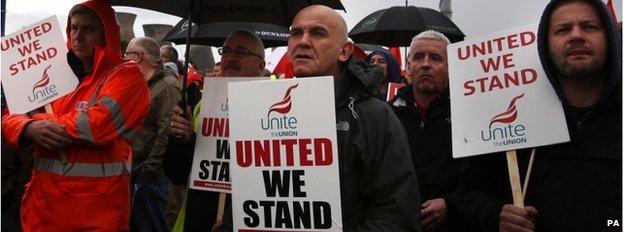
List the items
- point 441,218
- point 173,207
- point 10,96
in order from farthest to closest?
point 173,207, point 10,96, point 441,218

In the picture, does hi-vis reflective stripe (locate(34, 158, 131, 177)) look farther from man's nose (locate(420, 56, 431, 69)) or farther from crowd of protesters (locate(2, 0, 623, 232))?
man's nose (locate(420, 56, 431, 69))

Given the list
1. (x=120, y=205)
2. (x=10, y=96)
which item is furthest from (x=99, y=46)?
(x=120, y=205)

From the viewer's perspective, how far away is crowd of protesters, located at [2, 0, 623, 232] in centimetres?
310

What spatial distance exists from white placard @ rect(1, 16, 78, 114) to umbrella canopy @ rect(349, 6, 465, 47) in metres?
4.33

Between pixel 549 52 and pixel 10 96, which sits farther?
pixel 10 96

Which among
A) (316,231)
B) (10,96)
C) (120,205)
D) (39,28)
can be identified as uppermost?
(39,28)

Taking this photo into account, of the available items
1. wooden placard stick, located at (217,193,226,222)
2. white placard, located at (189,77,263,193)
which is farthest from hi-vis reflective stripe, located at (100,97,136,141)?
wooden placard stick, located at (217,193,226,222)

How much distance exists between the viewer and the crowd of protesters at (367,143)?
10.2ft

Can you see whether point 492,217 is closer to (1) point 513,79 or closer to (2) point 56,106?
(1) point 513,79

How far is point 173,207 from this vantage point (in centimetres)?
610

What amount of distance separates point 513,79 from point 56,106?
8.02 ft

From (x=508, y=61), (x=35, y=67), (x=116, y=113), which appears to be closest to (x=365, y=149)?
(x=508, y=61)

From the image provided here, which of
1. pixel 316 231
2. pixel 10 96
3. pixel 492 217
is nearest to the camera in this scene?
pixel 316 231

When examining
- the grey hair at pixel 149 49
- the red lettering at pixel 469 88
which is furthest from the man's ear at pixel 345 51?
the grey hair at pixel 149 49
